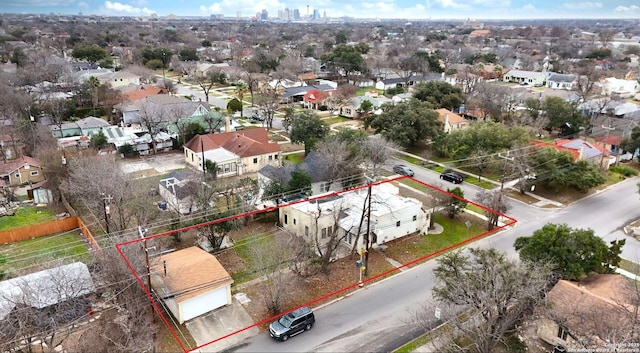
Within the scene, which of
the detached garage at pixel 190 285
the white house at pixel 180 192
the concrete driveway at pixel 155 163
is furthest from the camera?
the concrete driveway at pixel 155 163

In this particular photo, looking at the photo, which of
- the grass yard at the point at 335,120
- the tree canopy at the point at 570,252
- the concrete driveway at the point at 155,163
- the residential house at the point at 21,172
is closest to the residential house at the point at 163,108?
the concrete driveway at the point at 155,163

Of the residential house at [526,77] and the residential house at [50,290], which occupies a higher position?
the residential house at [526,77]

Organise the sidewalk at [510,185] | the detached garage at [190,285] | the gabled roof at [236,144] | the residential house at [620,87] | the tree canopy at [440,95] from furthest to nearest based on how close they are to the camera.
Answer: the residential house at [620,87] → the tree canopy at [440,95] → the gabled roof at [236,144] → the sidewalk at [510,185] → the detached garage at [190,285]

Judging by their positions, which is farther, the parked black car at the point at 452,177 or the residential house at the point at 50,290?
the parked black car at the point at 452,177

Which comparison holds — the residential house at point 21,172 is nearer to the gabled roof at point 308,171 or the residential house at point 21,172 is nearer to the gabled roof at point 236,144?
the gabled roof at point 236,144

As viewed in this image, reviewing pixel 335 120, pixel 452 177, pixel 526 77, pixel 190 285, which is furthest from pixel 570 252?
pixel 526 77

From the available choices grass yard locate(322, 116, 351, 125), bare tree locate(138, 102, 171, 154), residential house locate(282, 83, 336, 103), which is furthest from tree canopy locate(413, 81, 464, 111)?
bare tree locate(138, 102, 171, 154)
